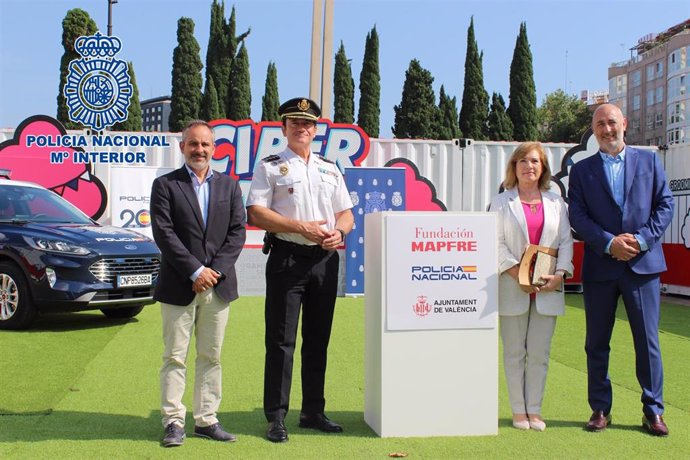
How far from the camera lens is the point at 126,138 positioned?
11.9 meters

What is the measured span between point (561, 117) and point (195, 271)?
65.6 m

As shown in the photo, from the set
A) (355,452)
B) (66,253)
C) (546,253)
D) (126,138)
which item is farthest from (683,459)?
(126,138)

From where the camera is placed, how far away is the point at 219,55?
121 feet

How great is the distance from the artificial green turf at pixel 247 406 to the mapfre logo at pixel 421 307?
72 centimetres

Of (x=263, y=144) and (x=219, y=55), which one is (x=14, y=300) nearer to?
(x=263, y=144)

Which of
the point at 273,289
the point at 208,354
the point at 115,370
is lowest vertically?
the point at 115,370

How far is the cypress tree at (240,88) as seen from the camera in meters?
35.9

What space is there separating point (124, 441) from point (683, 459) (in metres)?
3.03

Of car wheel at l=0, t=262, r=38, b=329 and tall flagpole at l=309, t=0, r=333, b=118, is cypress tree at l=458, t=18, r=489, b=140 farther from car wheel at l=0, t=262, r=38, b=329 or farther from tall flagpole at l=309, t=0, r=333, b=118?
car wheel at l=0, t=262, r=38, b=329

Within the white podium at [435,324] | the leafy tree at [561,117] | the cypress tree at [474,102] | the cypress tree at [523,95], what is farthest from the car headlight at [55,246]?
the leafy tree at [561,117]

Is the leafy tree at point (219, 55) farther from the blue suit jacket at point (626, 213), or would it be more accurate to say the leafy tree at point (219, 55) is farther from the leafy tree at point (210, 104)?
the blue suit jacket at point (626, 213)

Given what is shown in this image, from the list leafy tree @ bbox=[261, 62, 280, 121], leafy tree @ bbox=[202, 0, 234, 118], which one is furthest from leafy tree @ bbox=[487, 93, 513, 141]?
leafy tree @ bbox=[202, 0, 234, 118]

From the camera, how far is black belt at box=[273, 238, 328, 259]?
4270 mm

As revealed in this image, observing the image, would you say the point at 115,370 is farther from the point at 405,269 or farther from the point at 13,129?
the point at 13,129
